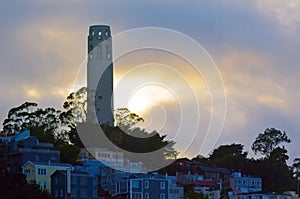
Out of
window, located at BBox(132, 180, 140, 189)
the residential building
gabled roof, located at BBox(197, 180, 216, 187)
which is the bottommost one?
the residential building

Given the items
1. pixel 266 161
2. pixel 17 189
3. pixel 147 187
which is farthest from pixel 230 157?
pixel 17 189

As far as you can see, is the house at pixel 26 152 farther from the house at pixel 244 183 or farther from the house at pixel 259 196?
the house at pixel 244 183

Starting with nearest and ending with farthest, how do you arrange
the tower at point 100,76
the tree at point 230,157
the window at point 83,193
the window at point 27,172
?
1. the window at point 83,193
2. the window at point 27,172
3. the tower at point 100,76
4. the tree at point 230,157

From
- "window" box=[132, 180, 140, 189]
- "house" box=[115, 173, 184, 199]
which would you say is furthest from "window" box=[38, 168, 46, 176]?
"window" box=[132, 180, 140, 189]

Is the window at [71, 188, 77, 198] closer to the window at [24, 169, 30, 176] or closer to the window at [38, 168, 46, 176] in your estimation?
the window at [38, 168, 46, 176]

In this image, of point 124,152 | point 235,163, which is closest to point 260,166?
point 235,163

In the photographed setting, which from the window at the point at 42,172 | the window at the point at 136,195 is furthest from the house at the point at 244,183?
the window at the point at 42,172
